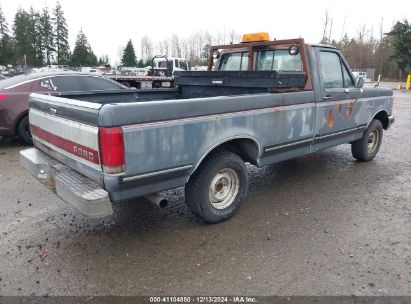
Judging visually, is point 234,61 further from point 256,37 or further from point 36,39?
point 36,39

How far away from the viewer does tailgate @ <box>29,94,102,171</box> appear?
300 centimetres

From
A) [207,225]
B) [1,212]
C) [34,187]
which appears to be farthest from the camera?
[34,187]

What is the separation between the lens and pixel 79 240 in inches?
144

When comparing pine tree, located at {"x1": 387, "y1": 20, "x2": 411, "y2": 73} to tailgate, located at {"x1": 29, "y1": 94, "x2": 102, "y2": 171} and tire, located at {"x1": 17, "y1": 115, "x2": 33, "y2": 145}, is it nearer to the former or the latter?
tire, located at {"x1": 17, "y1": 115, "x2": 33, "y2": 145}

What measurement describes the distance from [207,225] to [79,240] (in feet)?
4.51

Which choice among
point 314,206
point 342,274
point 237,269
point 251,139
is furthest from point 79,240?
point 314,206

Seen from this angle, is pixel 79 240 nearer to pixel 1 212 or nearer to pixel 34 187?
pixel 1 212

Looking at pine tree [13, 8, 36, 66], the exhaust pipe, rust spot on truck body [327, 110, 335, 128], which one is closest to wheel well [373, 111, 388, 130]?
rust spot on truck body [327, 110, 335, 128]

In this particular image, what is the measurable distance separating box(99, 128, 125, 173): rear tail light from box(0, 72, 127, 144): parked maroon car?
534 centimetres

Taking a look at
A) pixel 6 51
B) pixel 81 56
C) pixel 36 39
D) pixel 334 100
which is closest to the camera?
pixel 334 100

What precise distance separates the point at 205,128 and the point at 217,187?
0.86 metres

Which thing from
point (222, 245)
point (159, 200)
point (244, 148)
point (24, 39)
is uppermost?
point (24, 39)

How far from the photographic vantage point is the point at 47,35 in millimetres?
71875

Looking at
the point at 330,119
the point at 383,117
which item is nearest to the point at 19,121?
the point at 330,119
